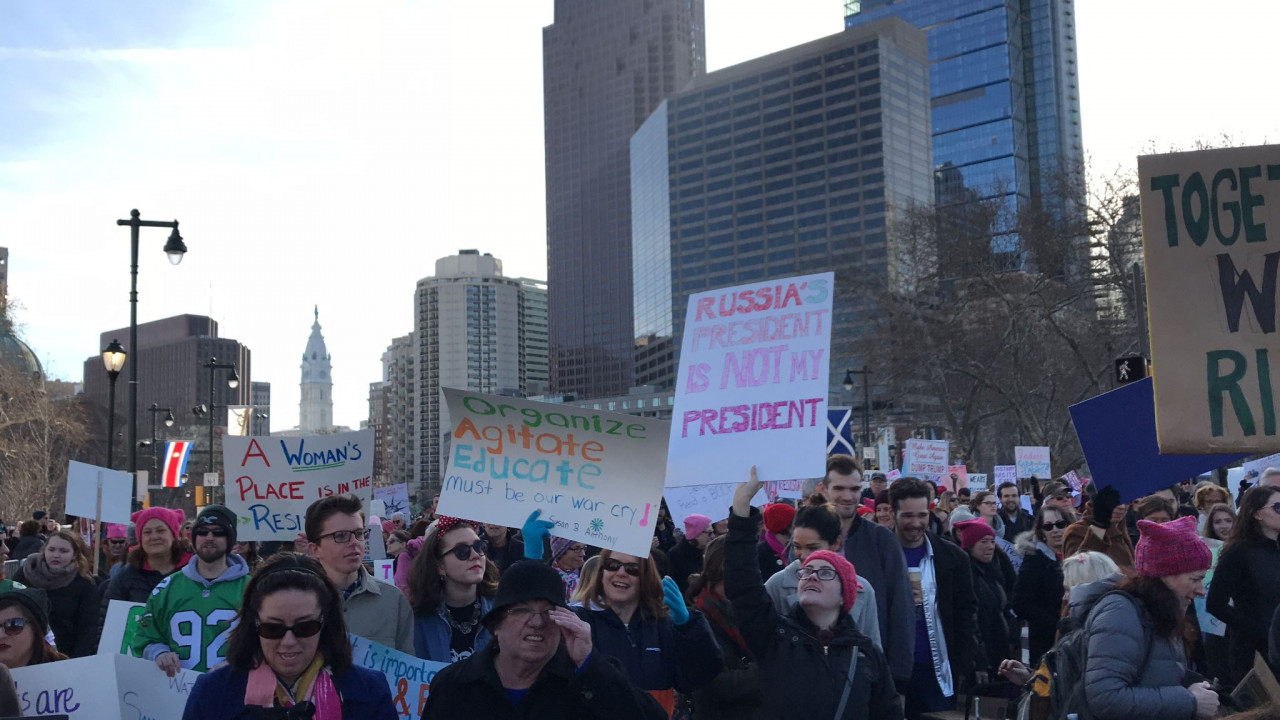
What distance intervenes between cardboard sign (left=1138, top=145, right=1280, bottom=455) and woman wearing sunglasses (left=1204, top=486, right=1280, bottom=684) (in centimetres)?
274

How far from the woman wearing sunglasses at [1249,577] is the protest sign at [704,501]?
3.04 m

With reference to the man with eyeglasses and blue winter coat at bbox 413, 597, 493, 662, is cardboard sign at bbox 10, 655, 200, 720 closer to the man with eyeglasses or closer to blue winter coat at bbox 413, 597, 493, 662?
the man with eyeglasses

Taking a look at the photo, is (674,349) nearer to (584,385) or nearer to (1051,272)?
(584,385)

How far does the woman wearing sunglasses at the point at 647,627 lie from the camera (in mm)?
4711

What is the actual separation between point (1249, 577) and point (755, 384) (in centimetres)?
284

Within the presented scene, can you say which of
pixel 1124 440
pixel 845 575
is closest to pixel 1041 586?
pixel 1124 440

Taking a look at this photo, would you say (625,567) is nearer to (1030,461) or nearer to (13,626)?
(13,626)

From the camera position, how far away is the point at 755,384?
18.7 feet

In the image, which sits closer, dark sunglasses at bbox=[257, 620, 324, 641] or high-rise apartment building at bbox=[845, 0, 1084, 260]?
dark sunglasses at bbox=[257, 620, 324, 641]

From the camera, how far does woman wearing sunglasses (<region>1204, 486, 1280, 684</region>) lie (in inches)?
236

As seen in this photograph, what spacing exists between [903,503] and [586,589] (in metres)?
2.78

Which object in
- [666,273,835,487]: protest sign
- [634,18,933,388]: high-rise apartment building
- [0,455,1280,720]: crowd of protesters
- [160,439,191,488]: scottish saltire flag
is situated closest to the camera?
[0,455,1280,720]: crowd of protesters

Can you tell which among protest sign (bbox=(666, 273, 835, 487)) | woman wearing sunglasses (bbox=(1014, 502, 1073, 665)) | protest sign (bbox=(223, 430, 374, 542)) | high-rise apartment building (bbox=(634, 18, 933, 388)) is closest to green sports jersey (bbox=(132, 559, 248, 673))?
protest sign (bbox=(223, 430, 374, 542))

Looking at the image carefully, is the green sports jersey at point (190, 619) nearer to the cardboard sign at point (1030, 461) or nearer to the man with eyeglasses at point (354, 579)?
the man with eyeglasses at point (354, 579)
